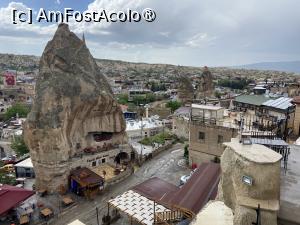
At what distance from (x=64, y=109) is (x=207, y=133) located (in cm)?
1560

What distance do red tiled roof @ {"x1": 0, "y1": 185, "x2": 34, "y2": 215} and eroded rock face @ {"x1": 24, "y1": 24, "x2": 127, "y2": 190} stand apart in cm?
431

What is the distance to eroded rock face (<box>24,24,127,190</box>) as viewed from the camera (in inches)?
1103

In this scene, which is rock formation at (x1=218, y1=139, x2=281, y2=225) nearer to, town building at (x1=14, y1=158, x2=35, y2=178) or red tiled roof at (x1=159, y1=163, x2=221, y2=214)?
red tiled roof at (x1=159, y1=163, x2=221, y2=214)

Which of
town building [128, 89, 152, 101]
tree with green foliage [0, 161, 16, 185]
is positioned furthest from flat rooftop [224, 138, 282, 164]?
town building [128, 89, 152, 101]

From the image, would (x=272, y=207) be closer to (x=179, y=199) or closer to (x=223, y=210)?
(x=223, y=210)

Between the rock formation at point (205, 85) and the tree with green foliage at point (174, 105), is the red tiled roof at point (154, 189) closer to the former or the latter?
the tree with green foliage at point (174, 105)

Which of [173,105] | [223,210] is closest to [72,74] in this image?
[223,210]

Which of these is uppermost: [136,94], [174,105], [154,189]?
[136,94]

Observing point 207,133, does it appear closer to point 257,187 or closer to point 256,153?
point 256,153

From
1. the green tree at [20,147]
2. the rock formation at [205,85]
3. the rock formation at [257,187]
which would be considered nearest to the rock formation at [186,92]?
the rock formation at [205,85]

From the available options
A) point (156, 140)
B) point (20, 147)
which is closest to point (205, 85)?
point (156, 140)

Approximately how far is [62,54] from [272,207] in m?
27.4

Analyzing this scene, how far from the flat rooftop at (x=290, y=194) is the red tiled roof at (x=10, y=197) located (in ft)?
70.2

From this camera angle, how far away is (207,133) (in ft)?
98.5
